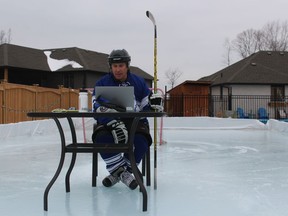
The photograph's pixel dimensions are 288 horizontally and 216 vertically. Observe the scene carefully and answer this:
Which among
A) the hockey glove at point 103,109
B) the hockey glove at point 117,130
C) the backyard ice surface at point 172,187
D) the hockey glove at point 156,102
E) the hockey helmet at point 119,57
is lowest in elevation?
the backyard ice surface at point 172,187

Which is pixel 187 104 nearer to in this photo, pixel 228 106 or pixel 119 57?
pixel 228 106

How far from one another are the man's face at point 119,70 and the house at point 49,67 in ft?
70.7

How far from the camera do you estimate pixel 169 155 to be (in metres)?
5.97

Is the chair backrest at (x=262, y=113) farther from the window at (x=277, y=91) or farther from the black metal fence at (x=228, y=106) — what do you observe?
the window at (x=277, y=91)

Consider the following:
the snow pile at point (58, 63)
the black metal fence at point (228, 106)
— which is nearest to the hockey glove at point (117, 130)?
the black metal fence at point (228, 106)

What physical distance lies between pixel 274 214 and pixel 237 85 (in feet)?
68.9

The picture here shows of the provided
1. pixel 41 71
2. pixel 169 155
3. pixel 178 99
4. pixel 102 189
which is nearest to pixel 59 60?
pixel 41 71

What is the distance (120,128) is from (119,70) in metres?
0.52

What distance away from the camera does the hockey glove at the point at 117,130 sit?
10.5 feet

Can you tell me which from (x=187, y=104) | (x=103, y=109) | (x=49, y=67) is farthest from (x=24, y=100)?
(x=49, y=67)

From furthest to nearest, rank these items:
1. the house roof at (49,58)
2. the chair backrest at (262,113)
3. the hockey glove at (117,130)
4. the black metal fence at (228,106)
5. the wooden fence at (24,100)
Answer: the house roof at (49,58), the chair backrest at (262,113), the black metal fence at (228,106), the wooden fence at (24,100), the hockey glove at (117,130)

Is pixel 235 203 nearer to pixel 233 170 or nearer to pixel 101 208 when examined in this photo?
pixel 101 208

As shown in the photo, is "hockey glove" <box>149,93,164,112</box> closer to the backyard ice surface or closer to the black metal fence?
the backyard ice surface

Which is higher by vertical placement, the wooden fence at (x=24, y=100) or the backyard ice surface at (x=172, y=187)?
the wooden fence at (x=24, y=100)
